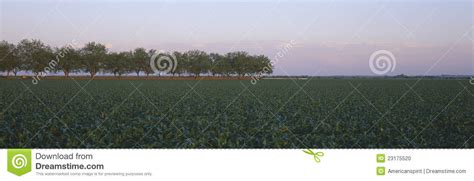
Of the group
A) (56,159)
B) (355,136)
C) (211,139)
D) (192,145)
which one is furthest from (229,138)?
(56,159)

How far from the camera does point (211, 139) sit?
785 centimetres

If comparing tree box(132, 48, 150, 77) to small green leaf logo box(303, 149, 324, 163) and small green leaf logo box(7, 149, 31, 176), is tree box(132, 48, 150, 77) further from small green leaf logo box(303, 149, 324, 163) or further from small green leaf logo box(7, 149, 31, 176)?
small green leaf logo box(303, 149, 324, 163)

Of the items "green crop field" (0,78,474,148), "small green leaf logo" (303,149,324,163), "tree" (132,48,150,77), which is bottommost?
"small green leaf logo" (303,149,324,163)

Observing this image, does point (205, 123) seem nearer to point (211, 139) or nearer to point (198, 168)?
point (211, 139)

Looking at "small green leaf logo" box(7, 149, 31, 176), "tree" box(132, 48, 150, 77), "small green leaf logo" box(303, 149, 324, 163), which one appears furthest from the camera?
"tree" box(132, 48, 150, 77)
